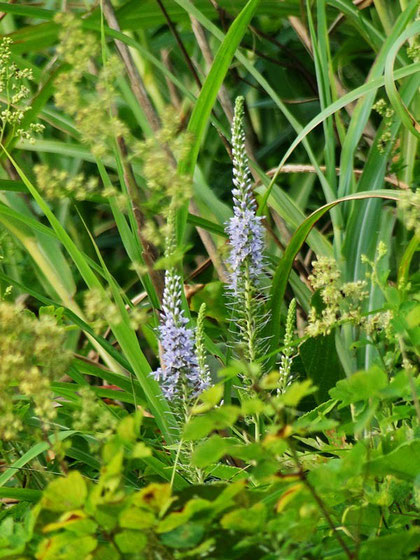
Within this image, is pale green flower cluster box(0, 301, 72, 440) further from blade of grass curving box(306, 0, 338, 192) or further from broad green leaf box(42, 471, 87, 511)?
blade of grass curving box(306, 0, 338, 192)

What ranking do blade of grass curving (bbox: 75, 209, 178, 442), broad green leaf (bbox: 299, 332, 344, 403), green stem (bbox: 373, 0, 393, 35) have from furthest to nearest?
green stem (bbox: 373, 0, 393, 35)
broad green leaf (bbox: 299, 332, 344, 403)
blade of grass curving (bbox: 75, 209, 178, 442)

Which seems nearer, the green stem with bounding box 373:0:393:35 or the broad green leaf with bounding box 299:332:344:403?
the broad green leaf with bounding box 299:332:344:403

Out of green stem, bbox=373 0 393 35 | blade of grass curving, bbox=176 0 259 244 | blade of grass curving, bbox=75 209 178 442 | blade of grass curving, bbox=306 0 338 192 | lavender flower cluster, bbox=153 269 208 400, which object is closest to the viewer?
lavender flower cluster, bbox=153 269 208 400

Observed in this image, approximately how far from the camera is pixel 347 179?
5.24ft

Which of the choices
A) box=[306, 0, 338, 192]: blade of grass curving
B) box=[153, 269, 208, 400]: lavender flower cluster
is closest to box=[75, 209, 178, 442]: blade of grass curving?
box=[153, 269, 208, 400]: lavender flower cluster

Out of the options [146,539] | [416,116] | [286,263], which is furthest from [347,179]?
[146,539]

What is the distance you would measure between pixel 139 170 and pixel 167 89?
1.92 feet

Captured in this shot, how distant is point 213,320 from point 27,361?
1182mm

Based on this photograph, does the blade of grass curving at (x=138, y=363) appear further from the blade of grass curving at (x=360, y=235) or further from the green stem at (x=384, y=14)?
the green stem at (x=384, y=14)

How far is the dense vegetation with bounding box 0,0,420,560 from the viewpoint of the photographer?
0.66m

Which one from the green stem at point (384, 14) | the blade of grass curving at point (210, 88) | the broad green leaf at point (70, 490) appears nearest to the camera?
the broad green leaf at point (70, 490)

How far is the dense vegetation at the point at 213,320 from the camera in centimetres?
66

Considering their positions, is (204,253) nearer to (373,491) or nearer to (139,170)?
(139,170)

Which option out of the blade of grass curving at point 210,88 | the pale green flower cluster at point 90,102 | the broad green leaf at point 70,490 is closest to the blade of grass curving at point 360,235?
the blade of grass curving at point 210,88
